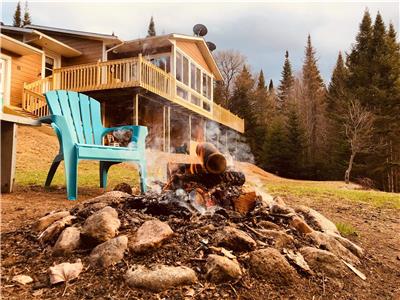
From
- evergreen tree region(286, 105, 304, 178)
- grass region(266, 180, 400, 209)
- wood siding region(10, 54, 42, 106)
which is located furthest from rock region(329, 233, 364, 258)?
evergreen tree region(286, 105, 304, 178)

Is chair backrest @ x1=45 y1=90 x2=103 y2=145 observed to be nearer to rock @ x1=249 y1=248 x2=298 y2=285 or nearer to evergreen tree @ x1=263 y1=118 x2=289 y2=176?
rock @ x1=249 y1=248 x2=298 y2=285

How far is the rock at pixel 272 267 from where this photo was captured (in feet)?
5.73

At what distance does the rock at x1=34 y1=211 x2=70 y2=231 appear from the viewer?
7.27 ft

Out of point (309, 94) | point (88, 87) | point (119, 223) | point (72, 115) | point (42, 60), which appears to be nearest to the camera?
point (119, 223)

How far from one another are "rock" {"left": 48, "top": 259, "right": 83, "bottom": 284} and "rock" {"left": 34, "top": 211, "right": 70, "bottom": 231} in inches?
22.6

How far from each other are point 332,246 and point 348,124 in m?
17.5

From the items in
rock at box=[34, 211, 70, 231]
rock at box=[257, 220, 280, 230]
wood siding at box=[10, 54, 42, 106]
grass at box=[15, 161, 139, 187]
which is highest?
wood siding at box=[10, 54, 42, 106]

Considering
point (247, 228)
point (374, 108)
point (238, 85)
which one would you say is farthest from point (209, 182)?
point (238, 85)

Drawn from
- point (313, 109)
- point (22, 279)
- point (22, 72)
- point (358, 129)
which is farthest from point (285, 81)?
point (22, 279)

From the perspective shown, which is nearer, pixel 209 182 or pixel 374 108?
pixel 209 182

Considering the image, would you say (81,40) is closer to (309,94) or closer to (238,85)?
(238,85)

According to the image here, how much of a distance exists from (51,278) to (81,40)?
13288mm

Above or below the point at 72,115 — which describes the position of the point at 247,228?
below

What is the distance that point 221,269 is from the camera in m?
1.70
